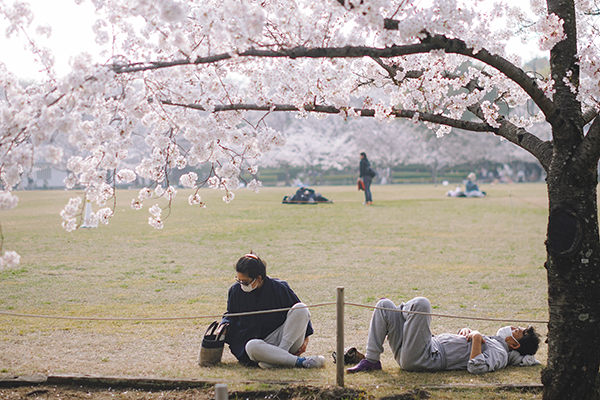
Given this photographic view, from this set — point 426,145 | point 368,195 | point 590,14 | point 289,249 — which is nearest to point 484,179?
point 426,145

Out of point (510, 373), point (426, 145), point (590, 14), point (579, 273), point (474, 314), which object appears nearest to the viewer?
point (579, 273)

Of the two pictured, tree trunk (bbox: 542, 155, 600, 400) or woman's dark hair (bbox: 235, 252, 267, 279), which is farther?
woman's dark hair (bbox: 235, 252, 267, 279)

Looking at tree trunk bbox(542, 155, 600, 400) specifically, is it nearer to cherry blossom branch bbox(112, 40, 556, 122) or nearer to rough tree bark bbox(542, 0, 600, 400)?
rough tree bark bbox(542, 0, 600, 400)

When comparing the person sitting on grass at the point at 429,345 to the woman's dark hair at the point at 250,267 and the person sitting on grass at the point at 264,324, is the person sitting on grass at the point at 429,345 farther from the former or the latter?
the woman's dark hair at the point at 250,267

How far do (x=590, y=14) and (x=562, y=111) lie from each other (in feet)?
7.57

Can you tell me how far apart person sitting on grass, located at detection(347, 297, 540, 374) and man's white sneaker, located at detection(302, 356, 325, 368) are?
24 centimetres

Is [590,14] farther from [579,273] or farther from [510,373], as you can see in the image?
[510,373]

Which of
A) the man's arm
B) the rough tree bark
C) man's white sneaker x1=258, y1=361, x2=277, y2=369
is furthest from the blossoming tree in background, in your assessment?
man's white sneaker x1=258, y1=361, x2=277, y2=369

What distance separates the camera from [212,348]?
4.26 metres

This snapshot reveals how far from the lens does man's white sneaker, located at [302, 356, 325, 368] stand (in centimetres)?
422

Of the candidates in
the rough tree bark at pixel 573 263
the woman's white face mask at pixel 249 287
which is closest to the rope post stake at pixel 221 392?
the woman's white face mask at pixel 249 287

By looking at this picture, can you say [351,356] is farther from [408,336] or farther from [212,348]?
[212,348]

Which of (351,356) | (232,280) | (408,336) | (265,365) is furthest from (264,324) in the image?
(232,280)

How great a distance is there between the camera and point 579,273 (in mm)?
3361
